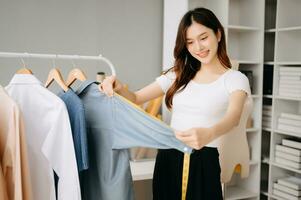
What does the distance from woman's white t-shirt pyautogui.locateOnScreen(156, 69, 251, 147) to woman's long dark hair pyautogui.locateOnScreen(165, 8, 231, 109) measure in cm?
4

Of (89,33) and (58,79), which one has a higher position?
(89,33)

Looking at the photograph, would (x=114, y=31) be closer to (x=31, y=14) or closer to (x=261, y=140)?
(x=31, y=14)

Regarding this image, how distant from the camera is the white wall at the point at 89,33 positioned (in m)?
2.27

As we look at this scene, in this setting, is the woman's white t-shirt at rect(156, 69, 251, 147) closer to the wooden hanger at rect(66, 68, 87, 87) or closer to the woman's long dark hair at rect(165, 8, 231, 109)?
the woman's long dark hair at rect(165, 8, 231, 109)

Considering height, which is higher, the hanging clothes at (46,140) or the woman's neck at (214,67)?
the woman's neck at (214,67)

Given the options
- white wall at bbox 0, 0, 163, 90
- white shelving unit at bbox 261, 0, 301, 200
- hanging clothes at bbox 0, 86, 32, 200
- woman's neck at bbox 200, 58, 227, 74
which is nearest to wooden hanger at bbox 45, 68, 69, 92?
hanging clothes at bbox 0, 86, 32, 200

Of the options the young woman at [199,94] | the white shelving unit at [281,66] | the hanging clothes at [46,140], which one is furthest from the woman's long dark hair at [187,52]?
the white shelving unit at [281,66]

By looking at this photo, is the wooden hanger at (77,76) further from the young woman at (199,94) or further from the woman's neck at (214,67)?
the woman's neck at (214,67)

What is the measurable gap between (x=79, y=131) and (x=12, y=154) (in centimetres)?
23

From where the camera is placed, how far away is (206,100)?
144cm

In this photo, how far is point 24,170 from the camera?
1.04m

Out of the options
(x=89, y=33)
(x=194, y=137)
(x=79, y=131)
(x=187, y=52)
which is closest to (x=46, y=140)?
(x=79, y=131)

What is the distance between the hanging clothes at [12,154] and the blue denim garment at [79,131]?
0.61ft

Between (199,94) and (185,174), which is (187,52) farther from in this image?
(185,174)
